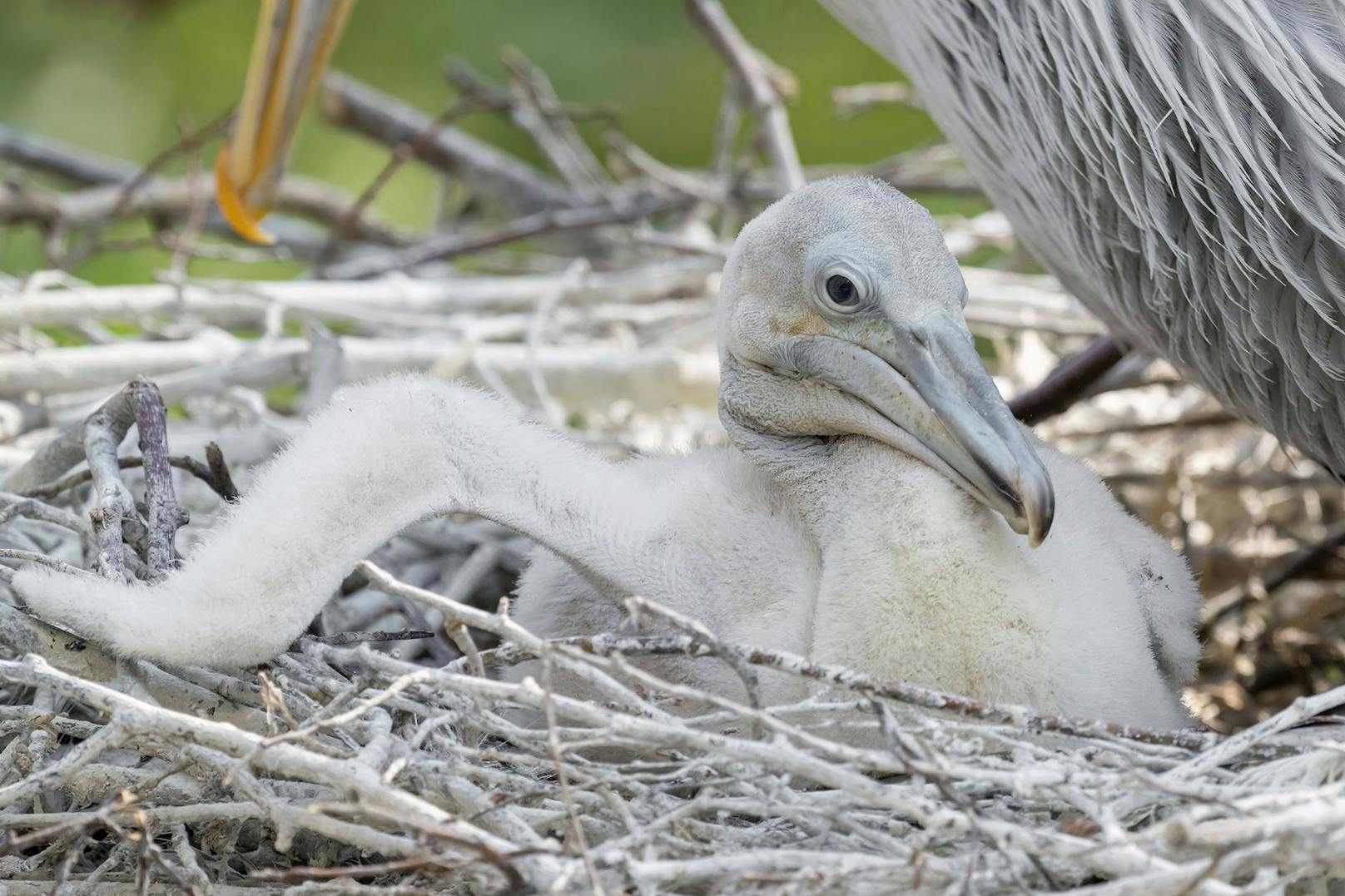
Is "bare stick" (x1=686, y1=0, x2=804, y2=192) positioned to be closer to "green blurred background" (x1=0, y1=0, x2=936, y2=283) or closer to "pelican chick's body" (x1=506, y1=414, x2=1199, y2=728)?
"pelican chick's body" (x1=506, y1=414, x2=1199, y2=728)

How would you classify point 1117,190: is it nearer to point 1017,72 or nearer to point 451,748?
point 1017,72

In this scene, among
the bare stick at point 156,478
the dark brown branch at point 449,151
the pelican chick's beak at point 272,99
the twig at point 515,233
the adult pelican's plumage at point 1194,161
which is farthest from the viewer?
the dark brown branch at point 449,151

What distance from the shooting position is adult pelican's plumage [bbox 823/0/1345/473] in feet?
5.09

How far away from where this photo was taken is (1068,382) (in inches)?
86.0

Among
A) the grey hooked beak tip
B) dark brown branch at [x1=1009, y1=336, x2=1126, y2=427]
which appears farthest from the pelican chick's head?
dark brown branch at [x1=1009, y1=336, x2=1126, y2=427]

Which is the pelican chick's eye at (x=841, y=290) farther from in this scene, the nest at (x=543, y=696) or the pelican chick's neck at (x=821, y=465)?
the nest at (x=543, y=696)

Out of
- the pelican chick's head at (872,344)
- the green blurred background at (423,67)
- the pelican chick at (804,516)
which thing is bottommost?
the green blurred background at (423,67)

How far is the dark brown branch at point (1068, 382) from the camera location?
7.12 feet

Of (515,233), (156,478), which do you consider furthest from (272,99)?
(156,478)

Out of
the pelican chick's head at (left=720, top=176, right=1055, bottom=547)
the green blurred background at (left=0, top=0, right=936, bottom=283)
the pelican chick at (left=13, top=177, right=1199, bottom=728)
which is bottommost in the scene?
the green blurred background at (left=0, top=0, right=936, bottom=283)

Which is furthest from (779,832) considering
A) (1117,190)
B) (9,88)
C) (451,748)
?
(9,88)

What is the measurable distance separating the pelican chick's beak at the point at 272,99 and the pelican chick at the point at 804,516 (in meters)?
0.85

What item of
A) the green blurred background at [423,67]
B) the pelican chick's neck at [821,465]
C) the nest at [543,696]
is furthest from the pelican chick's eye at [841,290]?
the green blurred background at [423,67]

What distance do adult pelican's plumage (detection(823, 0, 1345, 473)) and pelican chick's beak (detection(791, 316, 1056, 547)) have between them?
0.41m
